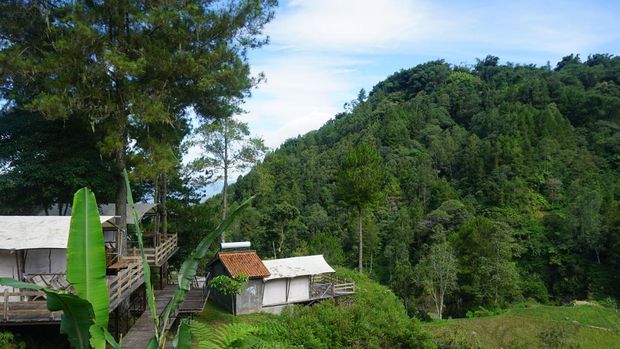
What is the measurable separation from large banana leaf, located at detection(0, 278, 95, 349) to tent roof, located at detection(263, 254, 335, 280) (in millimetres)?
18746

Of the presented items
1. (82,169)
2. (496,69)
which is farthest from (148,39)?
(496,69)

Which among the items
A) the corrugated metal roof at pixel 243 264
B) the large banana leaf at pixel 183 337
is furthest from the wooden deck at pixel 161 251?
the large banana leaf at pixel 183 337

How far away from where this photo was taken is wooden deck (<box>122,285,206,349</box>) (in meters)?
13.2

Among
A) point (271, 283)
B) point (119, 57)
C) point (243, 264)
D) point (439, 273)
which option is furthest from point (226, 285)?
point (439, 273)

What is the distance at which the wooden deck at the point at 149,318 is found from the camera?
13203mm

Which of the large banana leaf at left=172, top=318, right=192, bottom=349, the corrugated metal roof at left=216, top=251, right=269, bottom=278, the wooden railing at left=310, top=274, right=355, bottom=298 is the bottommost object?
the wooden railing at left=310, top=274, right=355, bottom=298

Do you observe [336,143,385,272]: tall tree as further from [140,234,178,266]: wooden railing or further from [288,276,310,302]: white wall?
[140,234,178,266]: wooden railing

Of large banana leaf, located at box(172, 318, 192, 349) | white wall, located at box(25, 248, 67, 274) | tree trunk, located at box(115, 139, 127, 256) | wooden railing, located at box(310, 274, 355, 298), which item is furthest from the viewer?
wooden railing, located at box(310, 274, 355, 298)

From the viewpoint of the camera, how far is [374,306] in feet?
51.3

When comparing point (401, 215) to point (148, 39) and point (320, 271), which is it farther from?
point (148, 39)

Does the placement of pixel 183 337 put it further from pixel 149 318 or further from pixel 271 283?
pixel 271 283

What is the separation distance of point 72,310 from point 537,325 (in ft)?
98.8

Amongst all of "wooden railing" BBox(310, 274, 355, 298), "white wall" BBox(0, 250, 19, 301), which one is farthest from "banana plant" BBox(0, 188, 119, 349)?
"wooden railing" BBox(310, 274, 355, 298)

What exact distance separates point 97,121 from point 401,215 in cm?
4394
